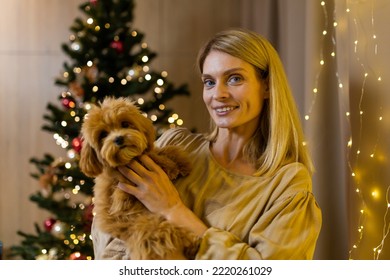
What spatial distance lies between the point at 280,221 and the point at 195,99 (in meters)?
2.17

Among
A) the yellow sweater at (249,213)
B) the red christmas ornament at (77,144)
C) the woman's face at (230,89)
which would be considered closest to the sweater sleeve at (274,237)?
the yellow sweater at (249,213)

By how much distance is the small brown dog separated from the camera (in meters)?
1.04

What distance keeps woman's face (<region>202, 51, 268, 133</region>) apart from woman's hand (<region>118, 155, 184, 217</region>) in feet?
0.57

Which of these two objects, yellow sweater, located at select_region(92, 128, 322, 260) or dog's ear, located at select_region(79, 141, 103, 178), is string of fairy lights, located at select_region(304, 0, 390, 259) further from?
dog's ear, located at select_region(79, 141, 103, 178)

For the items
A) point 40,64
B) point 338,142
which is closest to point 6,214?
point 40,64

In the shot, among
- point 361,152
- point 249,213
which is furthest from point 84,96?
point 249,213

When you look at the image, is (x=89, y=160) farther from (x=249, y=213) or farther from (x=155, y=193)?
(x=249, y=213)

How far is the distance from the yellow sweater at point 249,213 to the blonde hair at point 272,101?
1.5 inches

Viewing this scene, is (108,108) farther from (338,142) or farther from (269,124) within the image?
(338,142)

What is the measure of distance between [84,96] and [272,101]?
1440 millimetres

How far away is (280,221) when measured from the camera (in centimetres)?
104

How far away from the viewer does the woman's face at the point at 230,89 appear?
3.61ft

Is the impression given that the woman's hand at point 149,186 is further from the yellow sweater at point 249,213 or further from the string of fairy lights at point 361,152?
the string of fairy lights at point 361,152

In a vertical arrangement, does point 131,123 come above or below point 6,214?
above
